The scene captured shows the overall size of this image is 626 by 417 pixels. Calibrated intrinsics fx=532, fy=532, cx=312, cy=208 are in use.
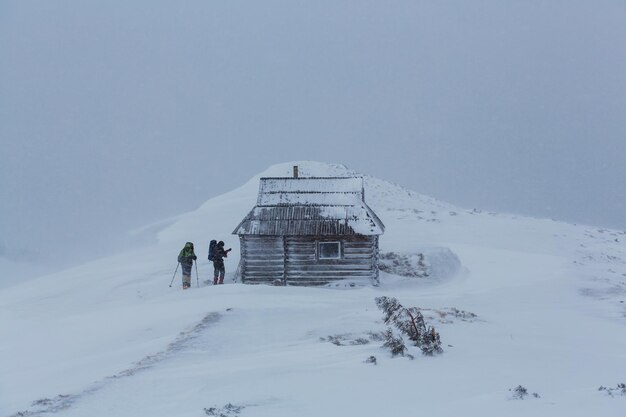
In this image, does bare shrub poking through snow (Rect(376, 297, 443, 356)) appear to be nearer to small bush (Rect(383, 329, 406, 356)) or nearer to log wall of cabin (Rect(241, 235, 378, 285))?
small bush (Rect(383, 329, 406, 356))

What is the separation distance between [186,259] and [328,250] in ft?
18.7

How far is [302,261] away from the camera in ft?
71.2

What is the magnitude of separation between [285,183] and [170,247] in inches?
435

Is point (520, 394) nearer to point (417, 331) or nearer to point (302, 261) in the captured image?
point (417, 331)

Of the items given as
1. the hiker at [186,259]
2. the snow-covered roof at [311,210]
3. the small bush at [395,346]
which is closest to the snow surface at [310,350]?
the small bush at [395,346]

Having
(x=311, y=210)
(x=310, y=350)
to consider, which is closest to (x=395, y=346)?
(x=310, y=350)

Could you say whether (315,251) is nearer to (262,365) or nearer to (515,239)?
(262,365)

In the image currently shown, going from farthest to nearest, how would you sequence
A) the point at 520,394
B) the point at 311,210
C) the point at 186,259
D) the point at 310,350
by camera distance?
the point at 311,210 < the point at 186,259 < the point at 310,350 < the point at 520,394

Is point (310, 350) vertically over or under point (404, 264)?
under

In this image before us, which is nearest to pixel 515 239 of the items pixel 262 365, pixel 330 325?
pixel 330 325

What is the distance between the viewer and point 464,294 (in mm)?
18719

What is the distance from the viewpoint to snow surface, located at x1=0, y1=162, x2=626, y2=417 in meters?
6.68

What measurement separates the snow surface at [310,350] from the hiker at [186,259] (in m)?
1.73

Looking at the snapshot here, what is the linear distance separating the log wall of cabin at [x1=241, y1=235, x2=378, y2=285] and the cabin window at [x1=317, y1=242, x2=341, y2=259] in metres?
0.15
